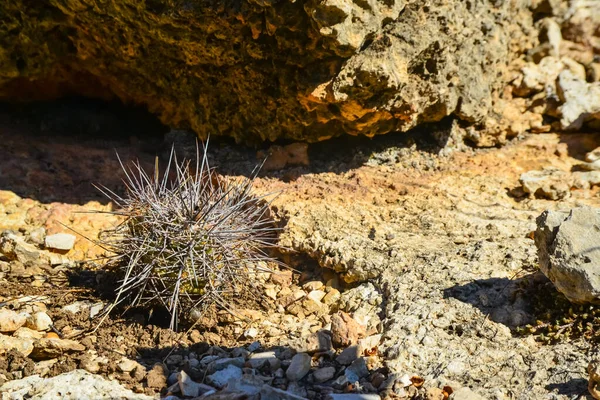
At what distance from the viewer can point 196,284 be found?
3.23 metres

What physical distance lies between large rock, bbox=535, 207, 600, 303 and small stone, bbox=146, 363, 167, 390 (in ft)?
5.80

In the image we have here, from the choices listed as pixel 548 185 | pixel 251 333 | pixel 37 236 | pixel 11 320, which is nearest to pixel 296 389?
pixel 251 333

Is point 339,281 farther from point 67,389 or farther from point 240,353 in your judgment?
point 67,389

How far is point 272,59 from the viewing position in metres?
4.05

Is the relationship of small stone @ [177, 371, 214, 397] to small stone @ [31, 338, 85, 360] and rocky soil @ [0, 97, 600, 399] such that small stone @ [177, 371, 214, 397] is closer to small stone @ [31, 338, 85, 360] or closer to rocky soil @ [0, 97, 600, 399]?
rocky soil @ [0, 97, 600, 399]

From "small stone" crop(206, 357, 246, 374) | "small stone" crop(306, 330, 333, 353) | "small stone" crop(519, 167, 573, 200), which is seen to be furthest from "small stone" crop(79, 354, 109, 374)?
"small stone" crop(519, 167, 573, 200)

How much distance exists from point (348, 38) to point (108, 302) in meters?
1.96

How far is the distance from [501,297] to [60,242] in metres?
2.56

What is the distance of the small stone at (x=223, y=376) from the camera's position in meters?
2.86

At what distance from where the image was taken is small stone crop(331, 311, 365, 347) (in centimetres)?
309

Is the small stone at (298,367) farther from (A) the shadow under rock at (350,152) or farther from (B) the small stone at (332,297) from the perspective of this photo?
(A) the shadow under rock at (350,152)

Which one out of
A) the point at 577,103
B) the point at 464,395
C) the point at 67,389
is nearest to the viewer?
the point at 464,395

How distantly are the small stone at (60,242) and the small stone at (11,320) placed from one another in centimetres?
76

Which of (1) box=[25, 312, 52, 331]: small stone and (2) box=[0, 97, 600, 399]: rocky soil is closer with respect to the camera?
(2) box=[0, 97, 600, 399]: rocky soil
